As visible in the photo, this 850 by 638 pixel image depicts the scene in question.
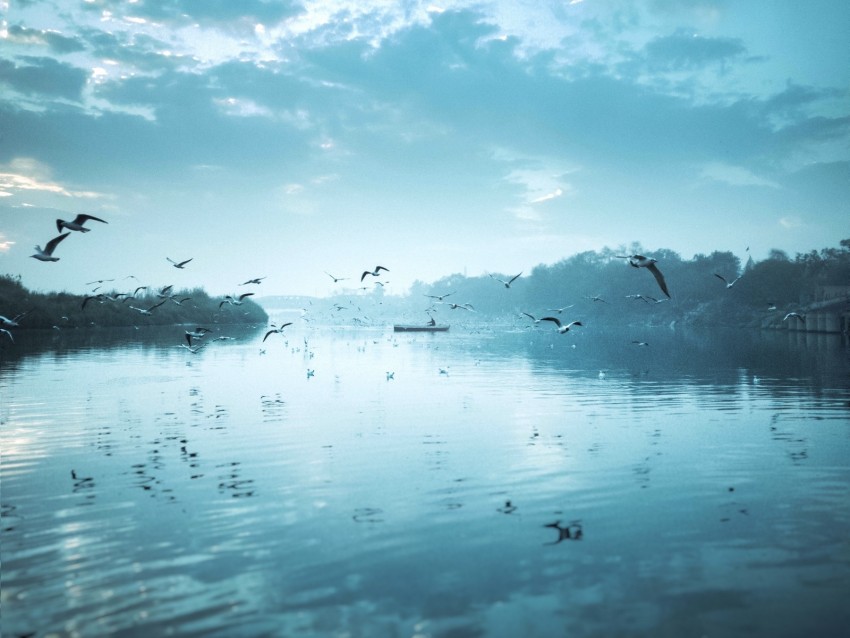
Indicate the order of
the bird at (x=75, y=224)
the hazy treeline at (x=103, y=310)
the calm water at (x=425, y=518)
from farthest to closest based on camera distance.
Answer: the hazy treeline at (x=103, y=310)
the bird at (x=75, y=224)
the calm water at (x=425, y=518)

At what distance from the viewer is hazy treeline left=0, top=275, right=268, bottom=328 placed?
7912cm

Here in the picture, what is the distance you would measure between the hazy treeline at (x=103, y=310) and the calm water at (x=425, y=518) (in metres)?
40.2

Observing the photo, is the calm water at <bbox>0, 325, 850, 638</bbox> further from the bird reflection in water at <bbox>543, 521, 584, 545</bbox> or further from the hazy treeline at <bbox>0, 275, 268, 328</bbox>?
the hazy treeline at <bbox>0, 275, 268, 328</bbox>

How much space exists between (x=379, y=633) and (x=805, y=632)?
5085 millimetres

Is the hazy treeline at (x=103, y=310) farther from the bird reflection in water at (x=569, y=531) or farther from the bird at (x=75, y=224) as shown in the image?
the bird reflection in water at (x=569, y=531)

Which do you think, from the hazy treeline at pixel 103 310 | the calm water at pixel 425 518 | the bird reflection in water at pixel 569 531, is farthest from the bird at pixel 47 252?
the hazy treeline at pixel 103 310

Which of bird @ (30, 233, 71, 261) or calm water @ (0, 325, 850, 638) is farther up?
bird @ (30, 233, 71, 261)

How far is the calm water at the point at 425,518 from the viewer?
7633 mm

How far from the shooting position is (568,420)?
21391 millimetres

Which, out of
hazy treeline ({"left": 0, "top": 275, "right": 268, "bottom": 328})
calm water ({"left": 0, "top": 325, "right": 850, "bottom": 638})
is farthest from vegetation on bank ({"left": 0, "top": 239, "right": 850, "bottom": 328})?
calm water ({"left": 0, "top": 325, "right": 850, "bottom": 638})

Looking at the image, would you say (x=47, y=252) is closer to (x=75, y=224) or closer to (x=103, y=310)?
(x=75, y=224)

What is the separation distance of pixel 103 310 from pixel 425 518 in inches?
4041

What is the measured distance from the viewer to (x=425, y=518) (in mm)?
10969

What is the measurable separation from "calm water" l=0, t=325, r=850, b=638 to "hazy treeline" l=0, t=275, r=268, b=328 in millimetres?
40229
